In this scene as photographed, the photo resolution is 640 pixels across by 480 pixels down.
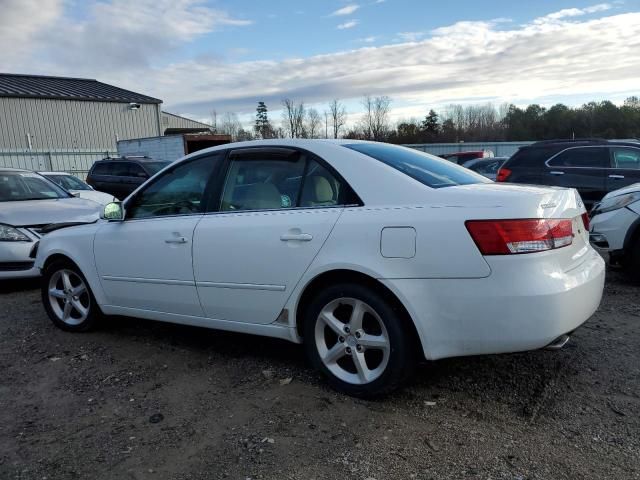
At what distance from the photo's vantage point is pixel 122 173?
17469mm

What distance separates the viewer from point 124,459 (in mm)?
2812

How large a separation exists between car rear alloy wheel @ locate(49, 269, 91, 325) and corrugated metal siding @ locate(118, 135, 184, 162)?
17.3 metres

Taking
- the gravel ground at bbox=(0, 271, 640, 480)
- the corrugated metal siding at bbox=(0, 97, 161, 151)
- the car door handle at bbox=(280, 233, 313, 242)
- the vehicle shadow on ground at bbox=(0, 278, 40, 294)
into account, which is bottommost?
the vehicle shadow on ground at bbox=(0, 278, 40, 294)

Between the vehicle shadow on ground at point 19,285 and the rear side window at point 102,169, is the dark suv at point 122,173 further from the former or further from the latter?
the vehicle shadow on ground at point 19,285

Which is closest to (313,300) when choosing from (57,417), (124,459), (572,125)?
(124,459)

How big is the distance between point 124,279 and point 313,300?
186cm

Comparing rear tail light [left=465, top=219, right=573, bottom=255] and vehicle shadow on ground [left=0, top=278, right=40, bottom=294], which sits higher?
rear tail light [left=465, top=219, right=573, bottom=255]

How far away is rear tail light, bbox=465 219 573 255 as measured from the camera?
2824 mm

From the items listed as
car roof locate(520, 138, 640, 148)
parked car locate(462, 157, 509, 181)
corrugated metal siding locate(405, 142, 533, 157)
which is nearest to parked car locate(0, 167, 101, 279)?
car roof locate(520, 138, 640, 148)

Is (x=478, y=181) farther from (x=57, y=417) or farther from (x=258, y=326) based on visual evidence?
(x=57, y=417)

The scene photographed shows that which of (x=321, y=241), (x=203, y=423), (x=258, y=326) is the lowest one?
(x=203, y=423)

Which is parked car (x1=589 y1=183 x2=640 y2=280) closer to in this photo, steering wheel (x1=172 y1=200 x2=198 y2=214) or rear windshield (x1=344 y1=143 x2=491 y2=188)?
rear windshield (x1=344 y1=143 x2=491 y2=188)

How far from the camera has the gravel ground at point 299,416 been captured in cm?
266

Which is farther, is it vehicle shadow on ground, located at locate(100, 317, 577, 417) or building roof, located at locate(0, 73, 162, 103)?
building roof, located at locate(0, 73, 162, 103)
